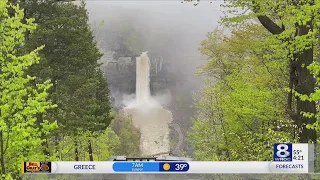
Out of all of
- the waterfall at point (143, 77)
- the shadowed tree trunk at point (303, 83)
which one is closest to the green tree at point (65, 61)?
the shadowed tree trunk at point (303, 83)

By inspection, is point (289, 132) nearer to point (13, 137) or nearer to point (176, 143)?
point (13, 137)

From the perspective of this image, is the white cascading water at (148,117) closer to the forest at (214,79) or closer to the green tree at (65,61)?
the forest at (214,79)

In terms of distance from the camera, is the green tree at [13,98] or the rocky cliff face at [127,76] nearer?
the green tree at [13,98]

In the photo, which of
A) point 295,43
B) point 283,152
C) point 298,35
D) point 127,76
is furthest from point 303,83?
point 127,76

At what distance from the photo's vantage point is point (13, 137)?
1060 centimetres

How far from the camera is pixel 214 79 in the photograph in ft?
91.5

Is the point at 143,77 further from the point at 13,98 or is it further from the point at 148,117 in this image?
the point at 13,98

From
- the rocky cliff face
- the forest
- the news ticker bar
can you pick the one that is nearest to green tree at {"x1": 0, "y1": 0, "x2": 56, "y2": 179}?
the forest

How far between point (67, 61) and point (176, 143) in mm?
59939

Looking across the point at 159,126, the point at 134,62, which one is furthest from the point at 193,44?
the point at 159,126

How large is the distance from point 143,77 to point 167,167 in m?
118

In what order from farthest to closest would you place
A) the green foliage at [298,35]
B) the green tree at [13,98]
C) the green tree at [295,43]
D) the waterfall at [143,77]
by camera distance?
the waterfall at [143,77] < the green tree at [13,98] < the green tree at [295,43] < the green foliage at [298,35]

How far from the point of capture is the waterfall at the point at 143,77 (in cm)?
11812

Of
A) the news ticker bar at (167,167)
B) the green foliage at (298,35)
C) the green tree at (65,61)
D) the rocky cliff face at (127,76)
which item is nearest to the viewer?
the news ticker bar at (167,167)
